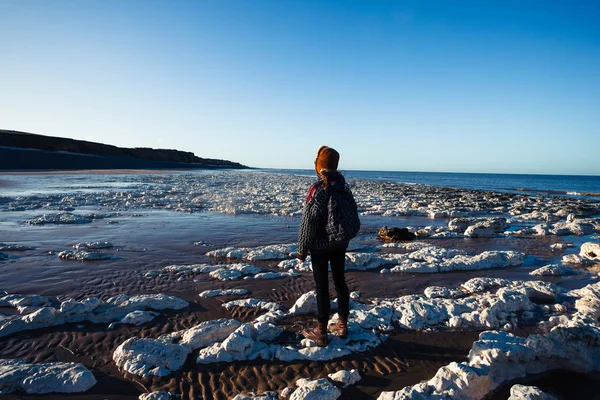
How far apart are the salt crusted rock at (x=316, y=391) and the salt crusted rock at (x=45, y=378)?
75.8 inches

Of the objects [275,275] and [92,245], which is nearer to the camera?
[275,275]

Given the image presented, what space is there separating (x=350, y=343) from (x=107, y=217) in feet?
35.6

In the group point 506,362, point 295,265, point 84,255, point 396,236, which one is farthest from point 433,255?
point 84,255

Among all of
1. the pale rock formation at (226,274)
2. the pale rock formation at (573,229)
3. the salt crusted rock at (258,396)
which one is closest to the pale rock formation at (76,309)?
the pale rock formation at (226,274)

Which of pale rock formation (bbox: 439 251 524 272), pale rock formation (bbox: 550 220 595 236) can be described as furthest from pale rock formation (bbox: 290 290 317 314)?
pale rock formation (bbox: 550 220 595 236)

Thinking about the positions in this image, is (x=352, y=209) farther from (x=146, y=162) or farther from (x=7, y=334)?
(x=146, y=162)

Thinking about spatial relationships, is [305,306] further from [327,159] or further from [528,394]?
[528,394]

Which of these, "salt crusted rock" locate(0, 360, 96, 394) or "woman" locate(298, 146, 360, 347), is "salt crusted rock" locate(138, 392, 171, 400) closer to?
"salt crusted rock" locate(0, 360, 96, 394)

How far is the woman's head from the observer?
11.7 ft

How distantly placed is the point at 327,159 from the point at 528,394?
109 inches

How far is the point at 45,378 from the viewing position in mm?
2912

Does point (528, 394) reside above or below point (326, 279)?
below

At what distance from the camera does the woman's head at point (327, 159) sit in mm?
3561

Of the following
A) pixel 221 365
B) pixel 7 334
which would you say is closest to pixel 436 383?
pixel 221 365
